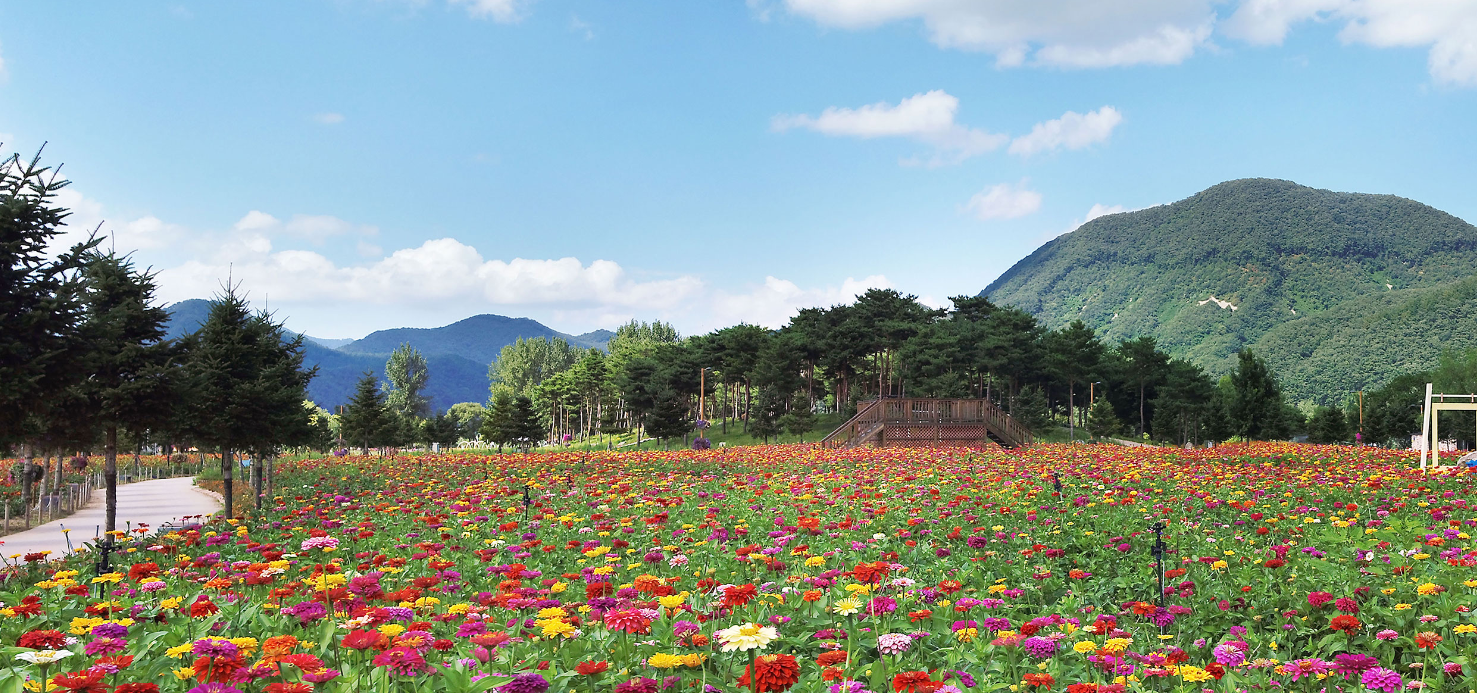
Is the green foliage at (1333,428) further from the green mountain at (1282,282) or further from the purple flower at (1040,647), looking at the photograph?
the green mountain at (1282,282)

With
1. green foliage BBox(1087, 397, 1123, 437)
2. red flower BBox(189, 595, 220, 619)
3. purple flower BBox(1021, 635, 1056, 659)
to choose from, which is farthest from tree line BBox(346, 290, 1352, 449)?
purple flower BBox(1021, 635, 1056, 659)

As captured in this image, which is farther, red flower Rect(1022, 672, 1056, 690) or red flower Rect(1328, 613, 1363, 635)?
red flower Rect(1328, 613, 1363, 635)

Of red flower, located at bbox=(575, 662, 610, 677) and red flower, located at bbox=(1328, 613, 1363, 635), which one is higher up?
red flower, located at bbox=(575, 662, 610, 677)

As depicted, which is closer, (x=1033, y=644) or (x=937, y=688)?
(x=937, y=688)

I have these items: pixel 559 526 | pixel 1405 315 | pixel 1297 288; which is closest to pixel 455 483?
pixel 559 526

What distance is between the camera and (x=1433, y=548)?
7.43m

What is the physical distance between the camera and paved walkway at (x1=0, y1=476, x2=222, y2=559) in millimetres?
15180

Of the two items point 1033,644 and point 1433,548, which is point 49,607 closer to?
point 1033,644

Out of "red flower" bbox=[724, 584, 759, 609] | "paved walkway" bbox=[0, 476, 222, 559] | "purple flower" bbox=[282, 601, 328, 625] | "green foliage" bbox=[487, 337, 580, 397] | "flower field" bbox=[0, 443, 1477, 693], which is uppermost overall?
"green foliage" bbox=[487, 337, 580, 397]

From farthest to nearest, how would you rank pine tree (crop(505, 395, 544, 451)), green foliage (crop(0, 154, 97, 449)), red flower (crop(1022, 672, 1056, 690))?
pine tree (crop(505, 395, 544, 451)) < green foliage (crop(0, 154, 97, 449)) < red flower (crop(1022, 672, 1056, 690))

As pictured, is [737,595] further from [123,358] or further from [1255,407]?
[1255,407]

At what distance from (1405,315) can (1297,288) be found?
36.6m

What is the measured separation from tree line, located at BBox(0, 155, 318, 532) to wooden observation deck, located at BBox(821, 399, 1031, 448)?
20.1 meters

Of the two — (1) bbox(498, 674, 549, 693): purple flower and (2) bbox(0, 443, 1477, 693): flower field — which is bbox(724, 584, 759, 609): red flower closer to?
(2) bbox(0, 443, 1477, 693): flower field
